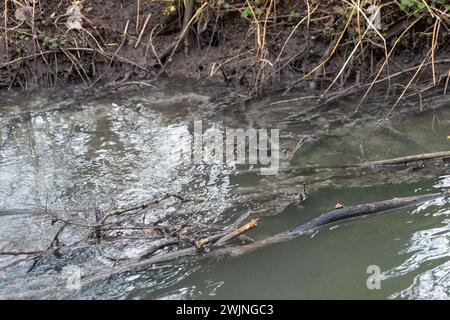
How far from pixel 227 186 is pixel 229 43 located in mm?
2519

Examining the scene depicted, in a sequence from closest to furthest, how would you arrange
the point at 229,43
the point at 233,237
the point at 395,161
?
the point at 233,237
the point at 395,161
the point at 229,43

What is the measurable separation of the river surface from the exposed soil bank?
0.28 meters

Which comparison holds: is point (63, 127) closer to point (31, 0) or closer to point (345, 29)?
point (31, 0)

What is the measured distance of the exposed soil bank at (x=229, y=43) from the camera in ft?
18.9

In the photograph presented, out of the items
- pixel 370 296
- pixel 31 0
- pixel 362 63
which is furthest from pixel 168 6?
pixel 370 296

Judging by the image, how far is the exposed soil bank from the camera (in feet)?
18.9

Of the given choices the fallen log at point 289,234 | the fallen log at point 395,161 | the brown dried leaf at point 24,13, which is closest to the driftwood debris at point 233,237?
the fallen log at point 289,234

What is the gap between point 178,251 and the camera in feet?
11.0

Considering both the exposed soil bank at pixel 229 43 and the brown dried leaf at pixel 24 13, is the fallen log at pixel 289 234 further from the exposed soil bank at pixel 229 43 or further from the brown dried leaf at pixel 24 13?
the brown dried leaf at pixel 24 13

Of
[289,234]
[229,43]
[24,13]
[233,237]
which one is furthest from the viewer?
[24,13]

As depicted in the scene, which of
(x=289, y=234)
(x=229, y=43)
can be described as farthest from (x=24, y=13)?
(x=289, y=234)

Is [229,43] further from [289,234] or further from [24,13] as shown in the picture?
[289,234]

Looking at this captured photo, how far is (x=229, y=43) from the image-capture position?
6.42m

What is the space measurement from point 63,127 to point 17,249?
2.10 m
